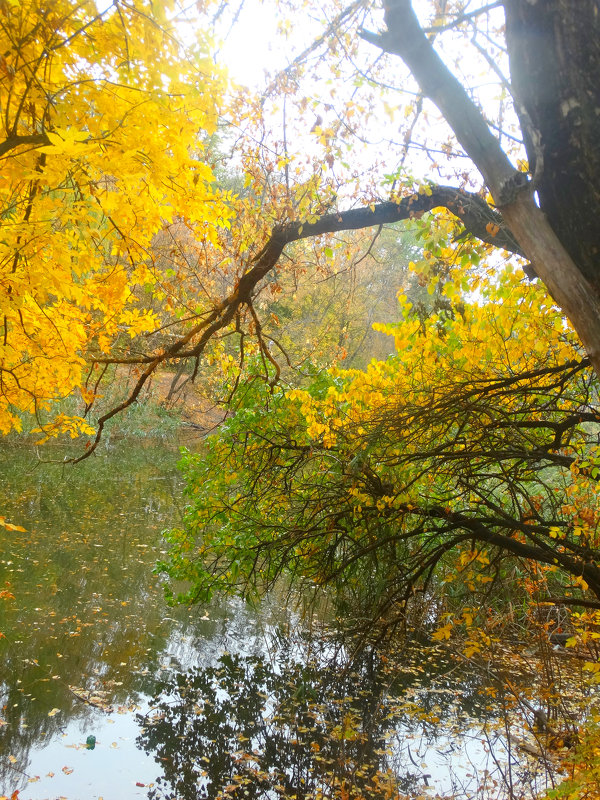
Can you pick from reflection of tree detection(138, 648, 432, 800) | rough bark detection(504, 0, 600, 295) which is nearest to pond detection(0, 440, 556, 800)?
reflection of tree detection(138, 648, 432, 800)

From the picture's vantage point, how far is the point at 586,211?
169 centimetres

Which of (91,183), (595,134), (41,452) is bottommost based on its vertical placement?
(595,134)

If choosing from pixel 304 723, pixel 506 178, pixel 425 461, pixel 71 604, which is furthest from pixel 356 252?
pixel 71 604

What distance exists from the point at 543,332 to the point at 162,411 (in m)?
16.9

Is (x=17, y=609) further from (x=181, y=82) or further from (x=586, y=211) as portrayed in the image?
(x=586, y=211)

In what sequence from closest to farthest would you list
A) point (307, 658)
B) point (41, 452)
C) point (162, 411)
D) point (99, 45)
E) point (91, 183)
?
point (91, 183)
point (99, 45)
point (307, 658)
point (41, 452)
point (162, 411)

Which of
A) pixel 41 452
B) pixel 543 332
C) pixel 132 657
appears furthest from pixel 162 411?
pixel 543 332

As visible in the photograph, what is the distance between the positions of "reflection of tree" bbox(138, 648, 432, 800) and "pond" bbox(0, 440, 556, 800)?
1 cm

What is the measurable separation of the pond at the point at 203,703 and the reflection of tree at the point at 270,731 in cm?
1

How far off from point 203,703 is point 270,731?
72 centimetres

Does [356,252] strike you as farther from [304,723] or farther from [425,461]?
[304,723]

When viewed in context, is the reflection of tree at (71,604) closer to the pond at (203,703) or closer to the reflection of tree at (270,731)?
the pond at (203,703)

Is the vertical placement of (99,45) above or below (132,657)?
above

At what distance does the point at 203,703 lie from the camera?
5410 mm
